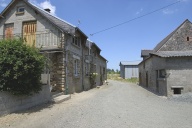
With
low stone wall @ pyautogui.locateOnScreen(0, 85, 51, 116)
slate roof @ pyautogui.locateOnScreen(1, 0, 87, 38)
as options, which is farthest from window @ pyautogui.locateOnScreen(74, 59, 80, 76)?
low stone wall @ pyautogui.locateOnScreen(0, 85, 51, 116)

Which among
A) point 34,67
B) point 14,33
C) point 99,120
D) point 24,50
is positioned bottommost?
point 99,120

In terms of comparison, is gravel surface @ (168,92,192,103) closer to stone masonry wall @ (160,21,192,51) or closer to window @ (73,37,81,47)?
stone masonry wall @ (160,21,192,51)

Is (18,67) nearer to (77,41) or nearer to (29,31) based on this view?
(29,31)

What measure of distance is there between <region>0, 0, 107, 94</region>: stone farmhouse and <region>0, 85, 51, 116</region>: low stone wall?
1.26 meters

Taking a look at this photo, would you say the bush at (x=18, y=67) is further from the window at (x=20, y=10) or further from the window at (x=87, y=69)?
the window at (x=87, y=69)

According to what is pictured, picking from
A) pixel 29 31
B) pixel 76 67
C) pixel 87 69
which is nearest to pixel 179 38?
pixel 87 69

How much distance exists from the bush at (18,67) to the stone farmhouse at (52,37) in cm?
274

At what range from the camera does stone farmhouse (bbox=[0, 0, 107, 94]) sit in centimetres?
1415

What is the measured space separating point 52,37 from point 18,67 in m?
6.50

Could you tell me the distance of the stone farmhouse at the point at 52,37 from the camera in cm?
1415

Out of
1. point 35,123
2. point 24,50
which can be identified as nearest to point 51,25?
point 24,50

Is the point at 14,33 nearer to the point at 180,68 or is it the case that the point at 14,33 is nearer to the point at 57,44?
the point at 57,44

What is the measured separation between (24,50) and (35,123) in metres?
3.62

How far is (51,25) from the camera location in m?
14.7
